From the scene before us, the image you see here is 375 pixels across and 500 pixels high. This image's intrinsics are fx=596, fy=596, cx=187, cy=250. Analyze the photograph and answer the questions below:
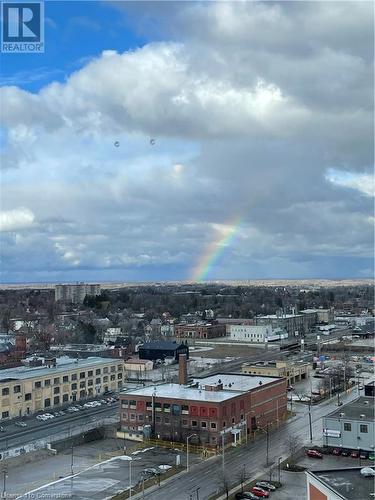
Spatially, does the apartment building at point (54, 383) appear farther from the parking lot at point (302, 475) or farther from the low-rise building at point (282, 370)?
the parking lot at point (302, 475)

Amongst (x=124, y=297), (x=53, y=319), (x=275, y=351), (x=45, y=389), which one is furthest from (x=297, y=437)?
(x=124, y=297)

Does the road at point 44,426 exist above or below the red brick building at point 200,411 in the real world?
below

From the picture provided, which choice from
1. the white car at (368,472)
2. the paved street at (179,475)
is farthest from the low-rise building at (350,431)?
the white car at (368,472)

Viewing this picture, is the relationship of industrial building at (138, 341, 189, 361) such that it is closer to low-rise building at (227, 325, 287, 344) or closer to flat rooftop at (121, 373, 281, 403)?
low-rise building at (227, 325, 287, 344)

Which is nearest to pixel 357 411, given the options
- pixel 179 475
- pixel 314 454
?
pixel 314 454

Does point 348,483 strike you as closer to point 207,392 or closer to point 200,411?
point 200,411
